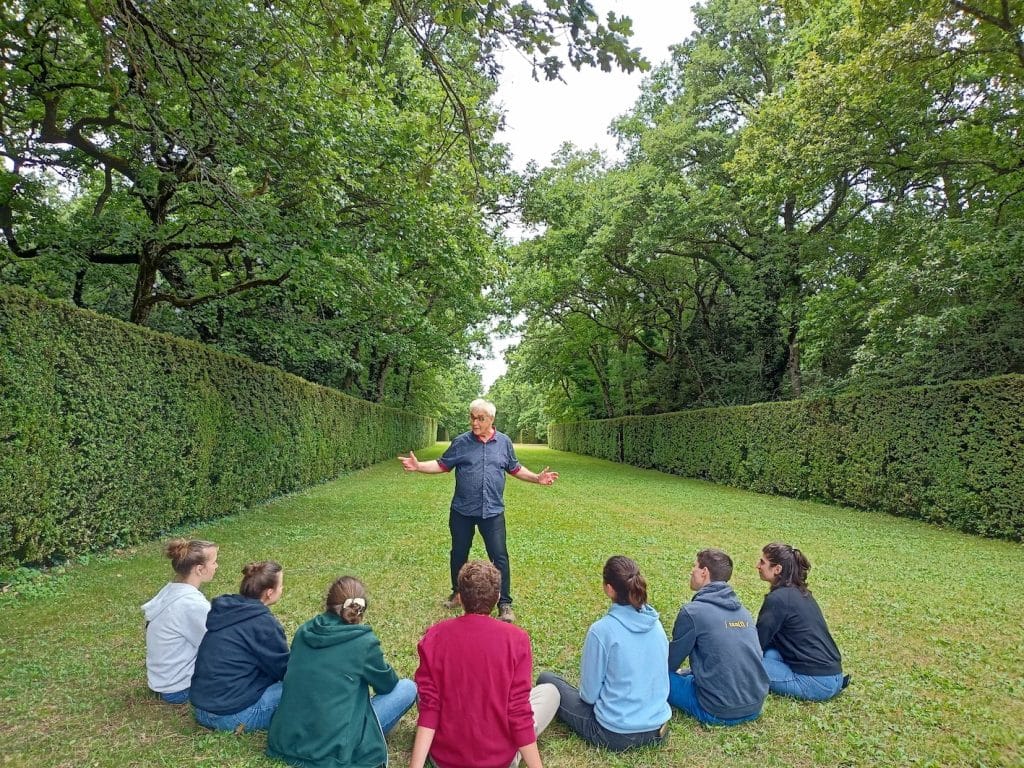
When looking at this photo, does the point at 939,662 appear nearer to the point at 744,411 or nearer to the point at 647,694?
the point at 647,694

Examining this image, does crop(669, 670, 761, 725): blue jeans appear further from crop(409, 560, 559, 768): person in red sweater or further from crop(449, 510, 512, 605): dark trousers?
crop(449, 510, 512, 605): dark trousers

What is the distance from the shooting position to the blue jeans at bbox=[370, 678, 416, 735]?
2.99m

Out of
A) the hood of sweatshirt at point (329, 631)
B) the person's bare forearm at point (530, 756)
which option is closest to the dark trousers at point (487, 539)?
the hood of sweatshirt at point (329, 631)

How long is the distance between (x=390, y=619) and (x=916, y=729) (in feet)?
12.4

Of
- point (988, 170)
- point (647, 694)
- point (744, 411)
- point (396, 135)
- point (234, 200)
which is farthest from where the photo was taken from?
point (744, 411)

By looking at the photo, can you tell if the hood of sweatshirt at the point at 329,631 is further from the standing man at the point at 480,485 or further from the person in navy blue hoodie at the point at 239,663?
the standing man at the point at 480,485

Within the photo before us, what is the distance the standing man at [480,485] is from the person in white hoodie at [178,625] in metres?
1.89

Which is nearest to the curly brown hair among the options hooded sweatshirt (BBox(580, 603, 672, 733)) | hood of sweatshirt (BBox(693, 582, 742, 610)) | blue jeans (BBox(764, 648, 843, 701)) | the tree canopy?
hooded sweatshirt (BBox(580, 603, 672, 733))

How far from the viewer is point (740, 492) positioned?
53.9 feet

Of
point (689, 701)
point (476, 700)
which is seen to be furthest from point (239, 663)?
point (689, 701)

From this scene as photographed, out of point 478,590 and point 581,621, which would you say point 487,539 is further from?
point 478,590

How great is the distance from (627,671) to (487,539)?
7.08 ft

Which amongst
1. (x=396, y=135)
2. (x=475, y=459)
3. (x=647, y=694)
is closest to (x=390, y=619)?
(x=475, y=459)

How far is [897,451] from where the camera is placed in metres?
11.5
